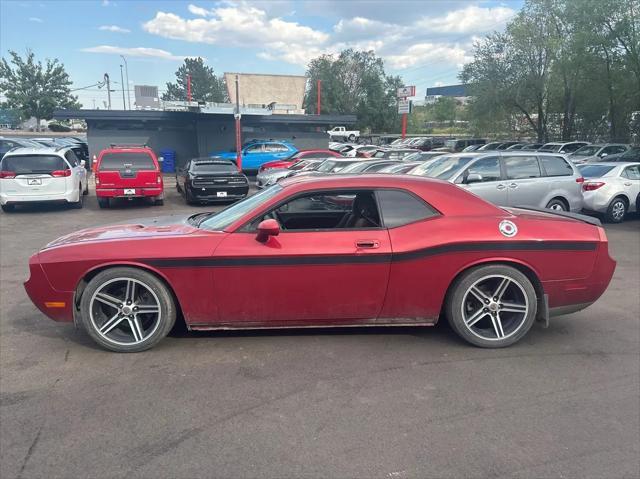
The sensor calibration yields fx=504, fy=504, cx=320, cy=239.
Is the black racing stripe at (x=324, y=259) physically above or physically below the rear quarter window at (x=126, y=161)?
below

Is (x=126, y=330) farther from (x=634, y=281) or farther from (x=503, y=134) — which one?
(x=503, y=134)

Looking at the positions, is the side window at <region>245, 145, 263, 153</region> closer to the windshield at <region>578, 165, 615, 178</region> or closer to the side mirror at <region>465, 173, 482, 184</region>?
the windshield at <region>578, 165, 615, 178</region>

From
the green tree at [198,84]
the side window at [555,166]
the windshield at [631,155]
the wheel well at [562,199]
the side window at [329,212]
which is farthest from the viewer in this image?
the green tree at [198,84]

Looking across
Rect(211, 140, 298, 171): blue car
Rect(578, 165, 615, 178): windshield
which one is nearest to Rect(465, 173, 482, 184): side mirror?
Rect(578, 165, 615, 178): windshield

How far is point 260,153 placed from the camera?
2480 centimetres

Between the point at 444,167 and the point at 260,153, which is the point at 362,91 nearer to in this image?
the point at 260,153

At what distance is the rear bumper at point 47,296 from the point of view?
161 inches

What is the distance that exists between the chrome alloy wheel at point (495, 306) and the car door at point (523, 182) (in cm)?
601

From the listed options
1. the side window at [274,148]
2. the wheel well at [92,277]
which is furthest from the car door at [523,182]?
the side window at [274,148]

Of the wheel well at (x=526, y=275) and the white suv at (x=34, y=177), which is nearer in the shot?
the wheel well at (x=526, y=275)

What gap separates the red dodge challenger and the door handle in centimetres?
2

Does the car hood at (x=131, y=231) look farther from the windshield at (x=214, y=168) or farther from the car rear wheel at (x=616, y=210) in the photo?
the windshield at (x=214, y=168)

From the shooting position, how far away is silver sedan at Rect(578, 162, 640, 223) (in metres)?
11.3

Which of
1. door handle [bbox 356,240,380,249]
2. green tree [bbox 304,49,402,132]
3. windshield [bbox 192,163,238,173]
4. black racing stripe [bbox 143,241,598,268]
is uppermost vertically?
green tree [bbox 304,49,402,132]
